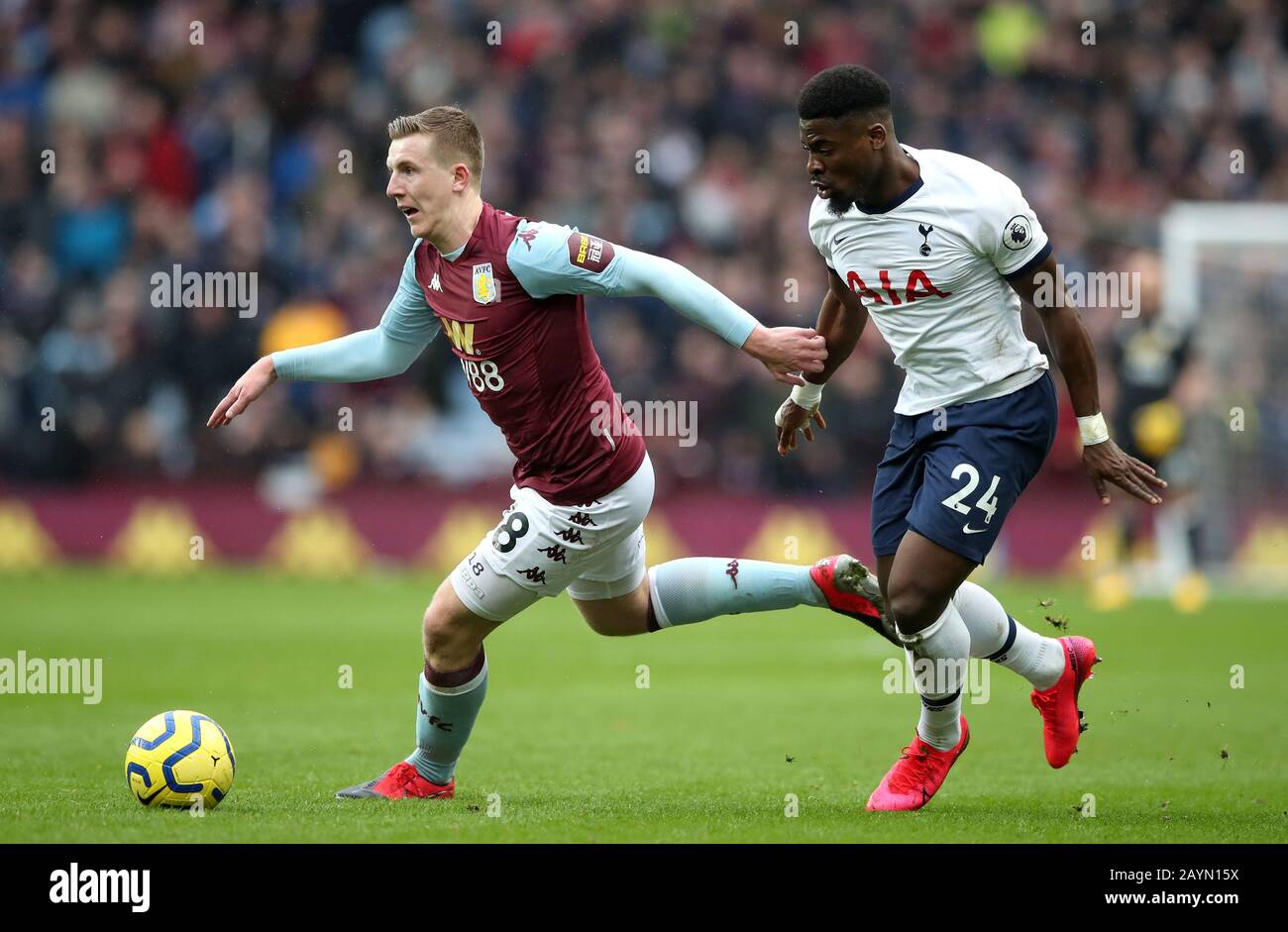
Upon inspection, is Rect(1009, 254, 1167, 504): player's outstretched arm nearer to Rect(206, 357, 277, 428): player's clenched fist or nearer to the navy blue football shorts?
the navy blue football shorts

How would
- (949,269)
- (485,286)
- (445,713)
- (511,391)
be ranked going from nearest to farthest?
(949,269)
(485,286)
(511,391)
(445,713)

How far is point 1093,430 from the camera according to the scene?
6.18 metres

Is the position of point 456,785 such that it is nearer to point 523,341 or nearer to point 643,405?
point 523,341

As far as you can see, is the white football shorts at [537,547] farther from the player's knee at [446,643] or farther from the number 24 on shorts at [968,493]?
the number 24 on shorts at [968,493]

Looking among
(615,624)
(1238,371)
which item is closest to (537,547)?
(615,624)

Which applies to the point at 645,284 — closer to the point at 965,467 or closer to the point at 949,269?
the point at 949,269

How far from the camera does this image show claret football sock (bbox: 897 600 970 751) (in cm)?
Answer: 636

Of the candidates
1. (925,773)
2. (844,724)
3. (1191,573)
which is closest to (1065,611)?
(1191,573)

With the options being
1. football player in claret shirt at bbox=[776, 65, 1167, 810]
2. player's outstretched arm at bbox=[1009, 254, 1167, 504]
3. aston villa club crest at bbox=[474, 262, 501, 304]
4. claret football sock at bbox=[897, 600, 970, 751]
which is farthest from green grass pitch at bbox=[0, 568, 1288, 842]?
aston villa club crest at bbox=[474, 262, 501, 304]

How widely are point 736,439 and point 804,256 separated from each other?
286 cm

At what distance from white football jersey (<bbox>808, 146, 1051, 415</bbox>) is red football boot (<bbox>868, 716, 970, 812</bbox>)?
137cm

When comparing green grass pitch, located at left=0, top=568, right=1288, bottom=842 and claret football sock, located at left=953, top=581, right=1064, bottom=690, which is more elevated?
claret football sock, located at left=953, top=581, right=1064, bottom=690

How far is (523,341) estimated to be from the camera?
639 cm

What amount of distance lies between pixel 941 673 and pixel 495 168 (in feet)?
48.8
